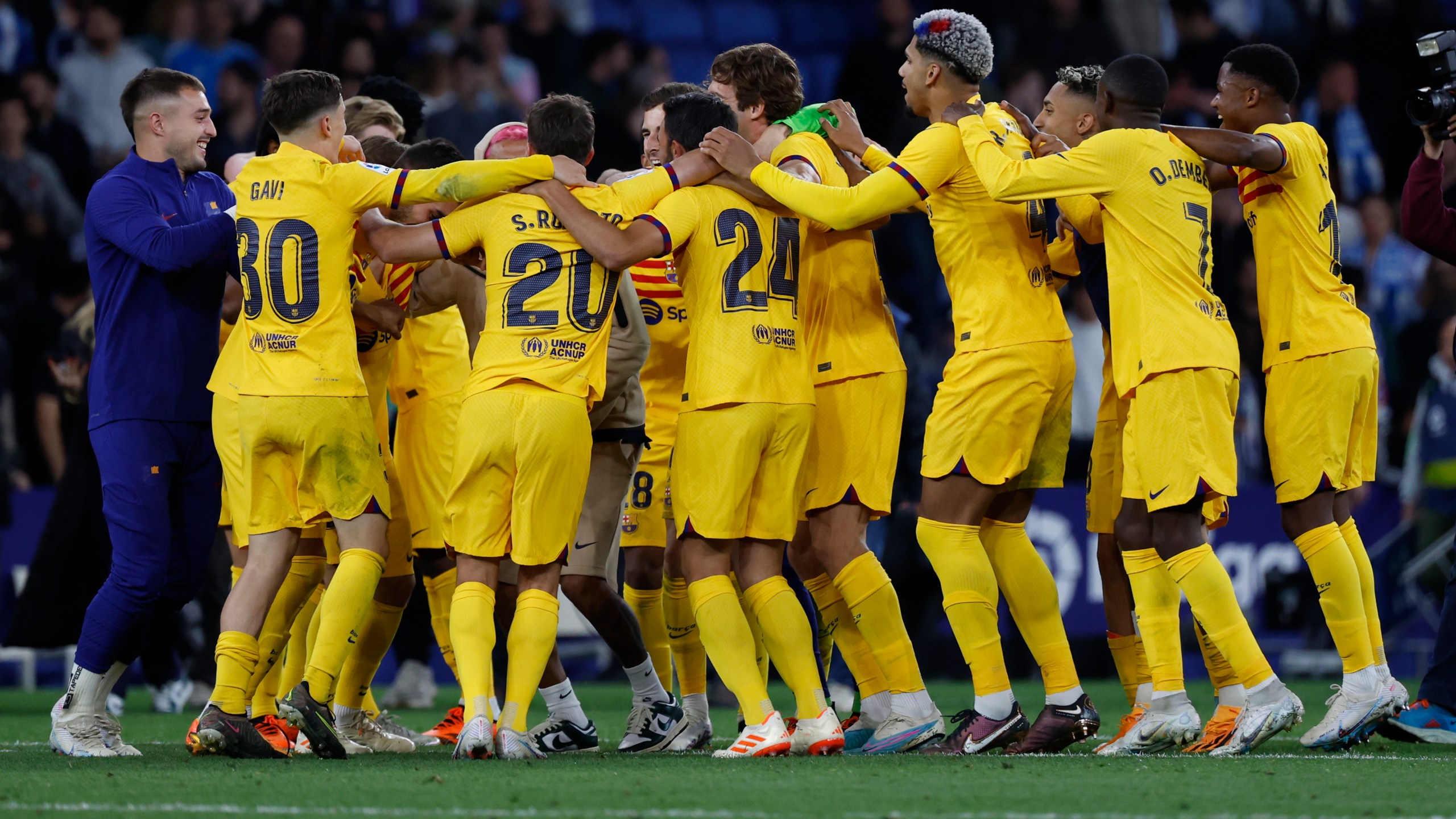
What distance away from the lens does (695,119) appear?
21.3ft

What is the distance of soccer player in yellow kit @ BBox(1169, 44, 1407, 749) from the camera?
640cm

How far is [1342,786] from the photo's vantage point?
5.21m

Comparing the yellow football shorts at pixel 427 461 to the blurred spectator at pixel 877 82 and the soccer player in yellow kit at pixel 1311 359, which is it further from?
the blurred spectator at pixel 877 82

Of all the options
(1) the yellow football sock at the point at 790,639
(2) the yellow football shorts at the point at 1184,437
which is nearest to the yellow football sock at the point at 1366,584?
(2) the yellow football shorts at the point at 1184,437

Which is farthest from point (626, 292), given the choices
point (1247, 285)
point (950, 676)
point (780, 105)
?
point (1247, 285)

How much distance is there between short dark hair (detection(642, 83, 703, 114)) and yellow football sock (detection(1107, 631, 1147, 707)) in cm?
290

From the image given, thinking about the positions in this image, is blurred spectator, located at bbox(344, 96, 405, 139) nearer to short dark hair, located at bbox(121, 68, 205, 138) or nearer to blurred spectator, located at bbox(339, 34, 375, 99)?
short dark hair, located at bbox(121, 68, 205, 138)

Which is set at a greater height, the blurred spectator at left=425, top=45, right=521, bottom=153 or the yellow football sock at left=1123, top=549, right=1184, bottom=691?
the blurred spectator at left=425, top=45, right=521, bottom=153

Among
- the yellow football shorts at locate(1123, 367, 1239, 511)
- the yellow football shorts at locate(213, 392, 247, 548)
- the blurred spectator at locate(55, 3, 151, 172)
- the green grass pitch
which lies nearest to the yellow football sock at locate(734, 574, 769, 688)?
the green grass pitch

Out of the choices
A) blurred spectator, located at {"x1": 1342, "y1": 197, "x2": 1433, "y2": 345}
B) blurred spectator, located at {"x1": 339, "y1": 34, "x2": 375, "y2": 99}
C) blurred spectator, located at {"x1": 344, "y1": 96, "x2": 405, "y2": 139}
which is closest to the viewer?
blurred spectator, located at {"x1": 344, "y1": 96, "x2": 405, "y2": 139}

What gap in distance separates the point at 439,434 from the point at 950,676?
5947 mm

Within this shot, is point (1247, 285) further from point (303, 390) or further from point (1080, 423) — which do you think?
point (303, 390)

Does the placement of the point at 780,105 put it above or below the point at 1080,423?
above

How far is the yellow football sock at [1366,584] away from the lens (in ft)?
21.7
